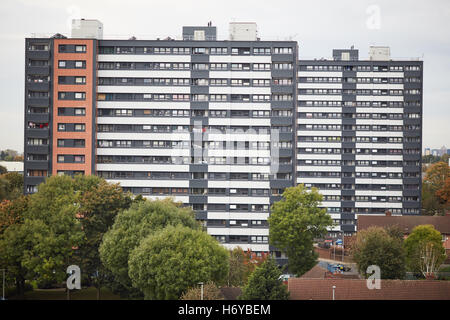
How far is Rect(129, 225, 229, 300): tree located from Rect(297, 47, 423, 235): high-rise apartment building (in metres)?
65.7

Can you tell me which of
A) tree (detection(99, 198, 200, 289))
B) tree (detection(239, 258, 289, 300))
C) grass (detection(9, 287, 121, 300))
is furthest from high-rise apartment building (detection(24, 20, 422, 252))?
tree (detection(239, 258, 289, 300))

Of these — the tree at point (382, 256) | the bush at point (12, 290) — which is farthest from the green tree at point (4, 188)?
the tree at point (382, 256)

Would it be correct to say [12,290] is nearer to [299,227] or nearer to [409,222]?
[299,227]

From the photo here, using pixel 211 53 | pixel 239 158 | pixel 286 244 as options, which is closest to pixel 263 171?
pixel 239 158

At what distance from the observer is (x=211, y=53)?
226 feet

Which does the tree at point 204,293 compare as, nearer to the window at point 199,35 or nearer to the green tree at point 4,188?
the window at point 199,35

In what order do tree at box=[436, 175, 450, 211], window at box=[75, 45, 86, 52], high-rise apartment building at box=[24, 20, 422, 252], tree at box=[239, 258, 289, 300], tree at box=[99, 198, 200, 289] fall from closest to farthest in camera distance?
tree at box=[239, 258, 289, 300]
tree at box=[99, 198, 200, 289]
high-rise apartment building at box=[24, 20, 422, 252]
window at box=[75, 45, 86, 52]
tree at box=[436, 175, 450, 211]

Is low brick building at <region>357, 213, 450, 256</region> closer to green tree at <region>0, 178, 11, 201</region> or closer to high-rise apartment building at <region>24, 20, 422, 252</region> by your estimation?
high-rise apartment building at <region>24, 20, 422, 252</region>

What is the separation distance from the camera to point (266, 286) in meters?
35.3

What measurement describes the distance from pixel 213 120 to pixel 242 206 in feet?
47.9

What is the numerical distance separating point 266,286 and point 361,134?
244 ft

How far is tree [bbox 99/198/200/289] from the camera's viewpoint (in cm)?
4091

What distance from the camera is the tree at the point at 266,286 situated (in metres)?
34.9

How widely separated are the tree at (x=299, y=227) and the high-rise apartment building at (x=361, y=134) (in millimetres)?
45151
